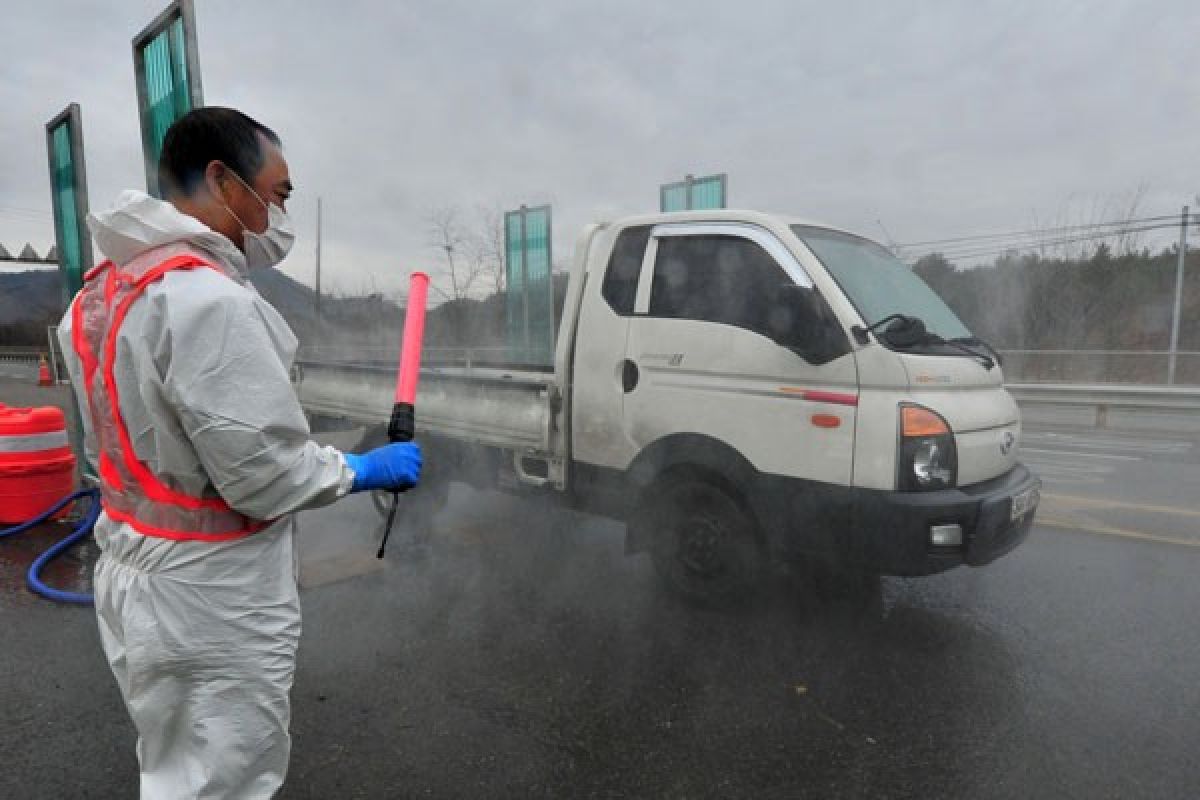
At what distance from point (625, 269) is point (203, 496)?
111 inches

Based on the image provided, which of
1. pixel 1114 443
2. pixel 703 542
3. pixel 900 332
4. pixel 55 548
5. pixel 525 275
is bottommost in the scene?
pixel 1114 443

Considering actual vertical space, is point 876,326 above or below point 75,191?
below

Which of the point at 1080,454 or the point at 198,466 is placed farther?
the point at 1080,454

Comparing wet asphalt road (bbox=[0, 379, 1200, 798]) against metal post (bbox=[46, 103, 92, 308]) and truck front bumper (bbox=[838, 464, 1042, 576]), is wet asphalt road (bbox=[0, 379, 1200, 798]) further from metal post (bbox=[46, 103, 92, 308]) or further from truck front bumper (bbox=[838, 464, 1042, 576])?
metal post (bbox=[46, 103, 92, 308])

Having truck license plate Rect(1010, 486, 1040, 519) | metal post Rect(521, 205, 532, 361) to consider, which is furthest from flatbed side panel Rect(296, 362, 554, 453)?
metal post Rect(521, 205, 532, 361)

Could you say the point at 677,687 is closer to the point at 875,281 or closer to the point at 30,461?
the point at 875,281

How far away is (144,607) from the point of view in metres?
1.44

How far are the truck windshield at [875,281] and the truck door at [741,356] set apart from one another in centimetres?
20

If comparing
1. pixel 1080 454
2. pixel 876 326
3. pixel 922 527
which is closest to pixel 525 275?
pixel 1080 454

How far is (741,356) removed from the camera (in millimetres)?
3379

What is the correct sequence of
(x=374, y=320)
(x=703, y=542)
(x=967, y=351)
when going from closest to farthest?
(x=967, y=351), (x=703, y=542), (x=374, y=320)

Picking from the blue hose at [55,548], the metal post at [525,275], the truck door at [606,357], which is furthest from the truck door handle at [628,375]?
the metal post at [525,275]

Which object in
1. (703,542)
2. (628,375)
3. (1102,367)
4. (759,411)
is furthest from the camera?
(1102,367)

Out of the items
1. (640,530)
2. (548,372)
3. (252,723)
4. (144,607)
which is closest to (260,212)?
(144,607)
